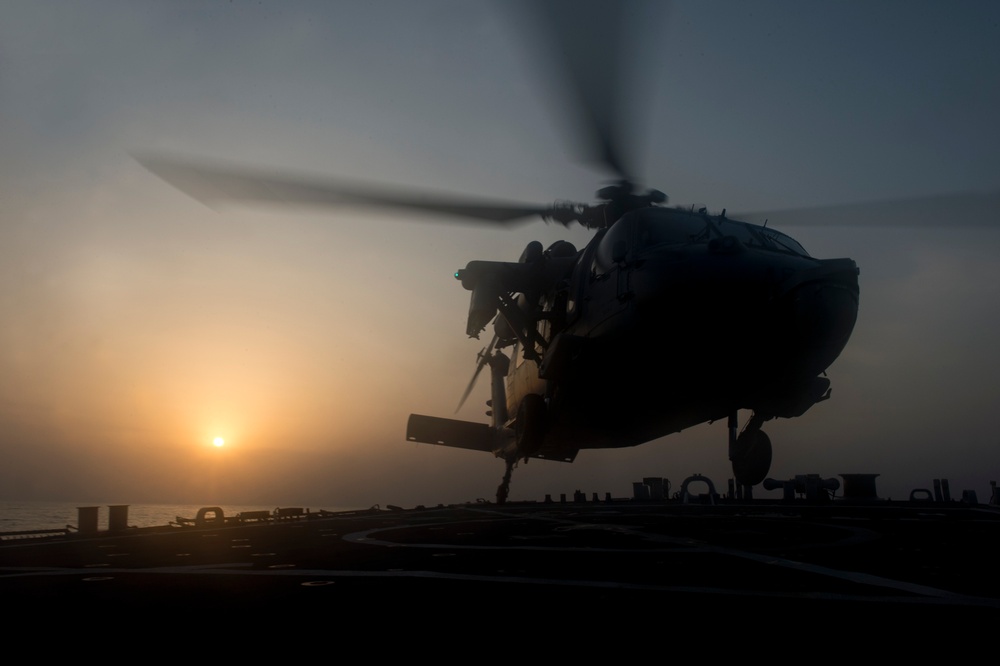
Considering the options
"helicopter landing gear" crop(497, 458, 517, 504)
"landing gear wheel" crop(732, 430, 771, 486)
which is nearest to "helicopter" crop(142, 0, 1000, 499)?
"landing gear wheel" crop(732, 430, 771, 486)

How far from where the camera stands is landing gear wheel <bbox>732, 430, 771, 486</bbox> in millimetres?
13664

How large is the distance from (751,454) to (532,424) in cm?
508

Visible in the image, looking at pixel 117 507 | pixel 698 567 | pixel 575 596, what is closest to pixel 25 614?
pixel 575 596

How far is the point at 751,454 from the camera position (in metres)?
13.8

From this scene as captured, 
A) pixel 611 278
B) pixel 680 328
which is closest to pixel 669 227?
pixel 611 278

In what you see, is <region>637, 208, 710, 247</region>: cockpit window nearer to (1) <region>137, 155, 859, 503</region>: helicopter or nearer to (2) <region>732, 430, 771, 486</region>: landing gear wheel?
(1) <region>137, 155, 859, 503</region>: helicopter

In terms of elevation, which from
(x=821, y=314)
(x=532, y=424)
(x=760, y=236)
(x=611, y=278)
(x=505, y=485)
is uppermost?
(x=760, y=236)

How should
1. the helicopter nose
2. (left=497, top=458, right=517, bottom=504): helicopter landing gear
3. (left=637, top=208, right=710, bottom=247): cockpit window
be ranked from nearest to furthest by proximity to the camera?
the helicopter nose < (left=637, top=208, right=710, bottom=247): cockpit window < (left=497, top=458, right=517, bottom=504): helicopter landing gear

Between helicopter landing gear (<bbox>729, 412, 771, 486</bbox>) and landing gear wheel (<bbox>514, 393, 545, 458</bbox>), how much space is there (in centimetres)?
456

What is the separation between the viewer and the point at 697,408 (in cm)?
1387

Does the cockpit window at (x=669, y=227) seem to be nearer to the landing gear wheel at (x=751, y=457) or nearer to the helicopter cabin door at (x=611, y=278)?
the helicopter cabin door at (x=611, y=278)

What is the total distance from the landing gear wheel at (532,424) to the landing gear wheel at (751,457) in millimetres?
4640

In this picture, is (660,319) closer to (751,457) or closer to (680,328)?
(680,328)

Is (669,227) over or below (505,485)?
over
